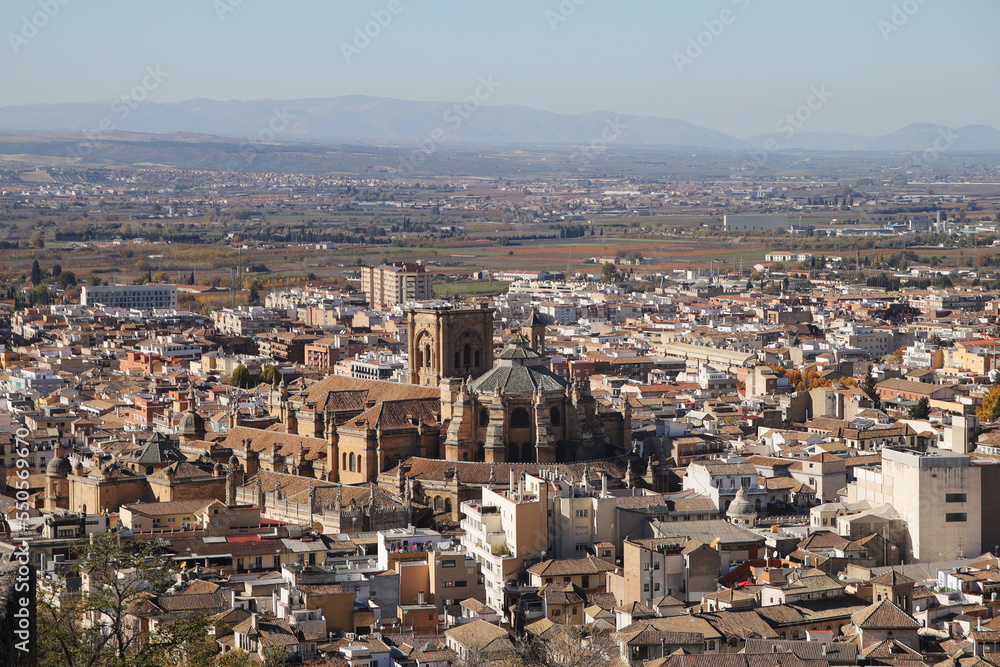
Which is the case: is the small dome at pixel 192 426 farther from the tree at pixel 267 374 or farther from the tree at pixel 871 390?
the tree at pixel 871 390

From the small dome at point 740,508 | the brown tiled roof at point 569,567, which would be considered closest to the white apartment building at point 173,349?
the small dome at point 740,508

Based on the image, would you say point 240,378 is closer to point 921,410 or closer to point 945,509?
point 921,410

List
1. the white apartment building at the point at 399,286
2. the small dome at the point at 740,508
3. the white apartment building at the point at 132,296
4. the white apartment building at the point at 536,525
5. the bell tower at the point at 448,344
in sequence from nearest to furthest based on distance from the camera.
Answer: the white apartment building at the point at 536,525
the small dome at the point at 740,508
the bell tower at the point at 448,344
the white apartment building at the point at 132,296
the white apartment building at the point at 399,286

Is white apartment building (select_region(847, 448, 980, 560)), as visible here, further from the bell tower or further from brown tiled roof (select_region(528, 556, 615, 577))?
the bell tower

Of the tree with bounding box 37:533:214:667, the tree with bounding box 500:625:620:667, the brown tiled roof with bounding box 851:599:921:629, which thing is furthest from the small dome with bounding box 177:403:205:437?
the tree with bounding box 37:533:214:667

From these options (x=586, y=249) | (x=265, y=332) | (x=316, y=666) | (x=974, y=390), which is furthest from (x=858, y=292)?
(x=316, y=666)

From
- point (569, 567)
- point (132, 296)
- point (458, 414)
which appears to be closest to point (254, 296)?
point (132, 296)
